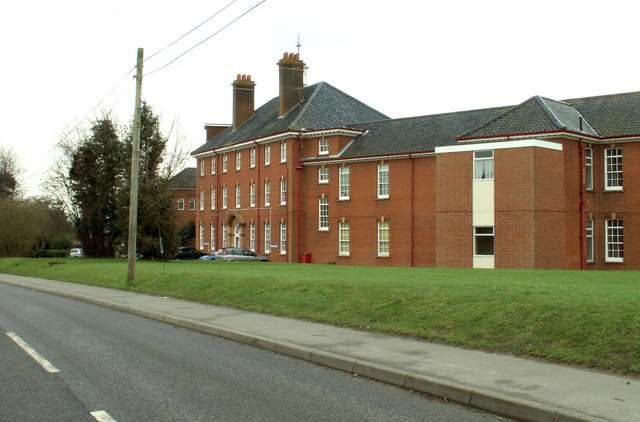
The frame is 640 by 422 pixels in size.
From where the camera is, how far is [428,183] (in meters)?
41.9

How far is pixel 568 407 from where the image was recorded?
6.96 meters

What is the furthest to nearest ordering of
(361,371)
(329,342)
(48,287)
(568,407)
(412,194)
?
(412,194) < (48,287) < (329,342) < (361,371) < (568,407)

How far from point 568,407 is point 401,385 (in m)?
2.31

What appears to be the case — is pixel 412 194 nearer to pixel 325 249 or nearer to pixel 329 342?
pixel 325 249

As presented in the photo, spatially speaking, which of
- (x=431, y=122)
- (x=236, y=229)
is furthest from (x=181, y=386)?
(x=236, y=229)

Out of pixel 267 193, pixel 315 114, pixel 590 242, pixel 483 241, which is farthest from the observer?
pixel 267 193

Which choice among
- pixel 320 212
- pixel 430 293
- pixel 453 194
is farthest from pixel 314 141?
pixel 430 293

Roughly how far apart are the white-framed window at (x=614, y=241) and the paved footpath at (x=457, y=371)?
87.8 feet

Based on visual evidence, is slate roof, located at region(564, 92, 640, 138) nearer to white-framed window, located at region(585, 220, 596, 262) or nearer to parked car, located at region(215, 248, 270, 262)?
white-framed window, located at region(585, 220, 596, 262)

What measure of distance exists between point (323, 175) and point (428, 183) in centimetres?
973

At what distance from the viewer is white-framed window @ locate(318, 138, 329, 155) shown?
49.6 m

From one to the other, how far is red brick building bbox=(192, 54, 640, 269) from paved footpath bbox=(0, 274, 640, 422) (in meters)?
22.0

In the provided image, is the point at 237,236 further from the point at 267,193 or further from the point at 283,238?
the point at 283,238

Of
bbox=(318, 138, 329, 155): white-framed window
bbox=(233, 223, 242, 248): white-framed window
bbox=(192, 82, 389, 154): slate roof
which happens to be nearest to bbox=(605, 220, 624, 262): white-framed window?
bbox=(318, 138, 329, 155): white-framed window
